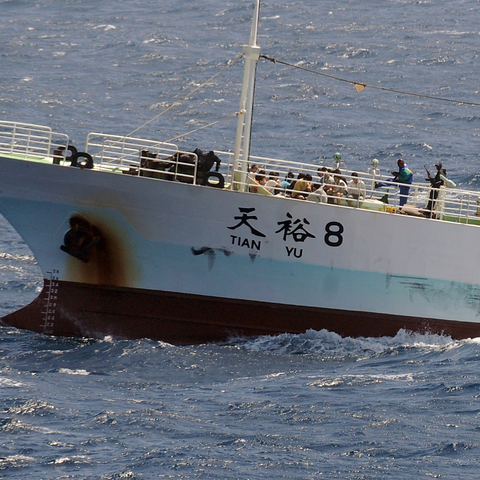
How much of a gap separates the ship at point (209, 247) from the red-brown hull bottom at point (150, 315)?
0.09 feet

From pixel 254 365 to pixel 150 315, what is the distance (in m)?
3.28

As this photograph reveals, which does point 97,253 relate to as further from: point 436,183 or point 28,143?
point 436,183

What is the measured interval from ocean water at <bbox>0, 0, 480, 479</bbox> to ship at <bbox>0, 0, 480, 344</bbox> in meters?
0.69

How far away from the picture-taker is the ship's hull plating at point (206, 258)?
2186 centimetres

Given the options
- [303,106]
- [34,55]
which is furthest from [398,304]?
[34,55]

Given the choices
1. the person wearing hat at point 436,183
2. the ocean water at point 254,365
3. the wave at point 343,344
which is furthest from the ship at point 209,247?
the ocean water at point 254,365

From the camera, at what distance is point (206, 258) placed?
22266 millimetres

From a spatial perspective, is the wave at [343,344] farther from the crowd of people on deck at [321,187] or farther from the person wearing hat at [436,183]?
the crowd of people on deck at [321,187]

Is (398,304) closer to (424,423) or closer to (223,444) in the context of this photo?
(424,423)

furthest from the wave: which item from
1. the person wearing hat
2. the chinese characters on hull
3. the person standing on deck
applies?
the person standing on deck

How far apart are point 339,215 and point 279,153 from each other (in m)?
19.4

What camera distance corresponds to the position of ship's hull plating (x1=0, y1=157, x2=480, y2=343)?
71.7ft

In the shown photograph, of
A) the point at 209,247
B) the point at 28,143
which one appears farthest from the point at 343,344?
the point at 28,143

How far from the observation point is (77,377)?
1939cm
